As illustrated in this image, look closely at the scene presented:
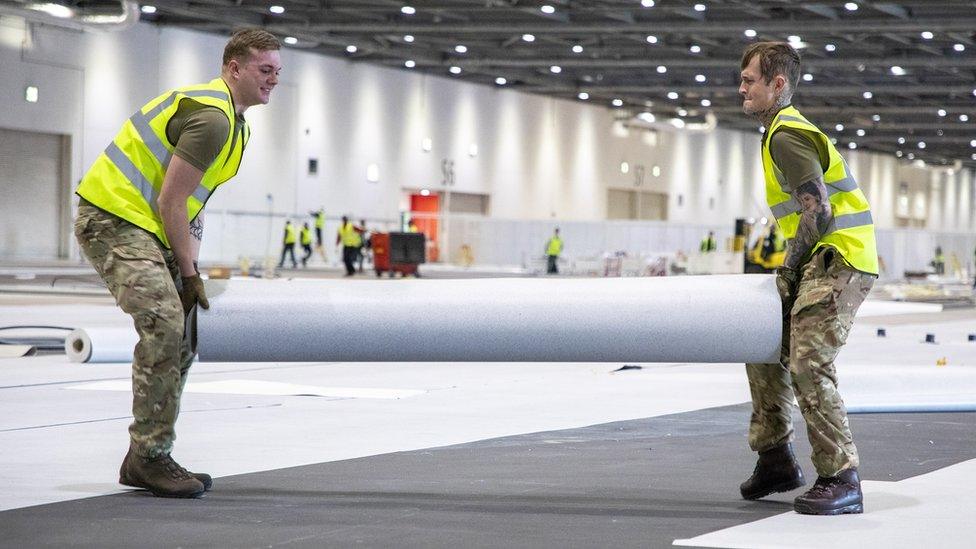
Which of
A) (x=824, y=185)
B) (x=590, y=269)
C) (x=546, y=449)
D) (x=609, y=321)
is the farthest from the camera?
(x=590, y=269)

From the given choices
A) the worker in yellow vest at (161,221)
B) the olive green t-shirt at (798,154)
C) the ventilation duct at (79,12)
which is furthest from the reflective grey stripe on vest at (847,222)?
the ventilation duct at (79,12)

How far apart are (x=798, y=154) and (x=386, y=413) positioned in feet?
12.1

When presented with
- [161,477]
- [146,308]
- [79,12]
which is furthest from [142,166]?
[79,12]

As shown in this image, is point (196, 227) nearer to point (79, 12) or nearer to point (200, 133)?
point (200, 133)

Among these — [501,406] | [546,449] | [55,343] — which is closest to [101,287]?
[55,343]

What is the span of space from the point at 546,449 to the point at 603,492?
129 centimetres

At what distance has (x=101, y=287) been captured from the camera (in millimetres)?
24406

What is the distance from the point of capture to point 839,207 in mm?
4992

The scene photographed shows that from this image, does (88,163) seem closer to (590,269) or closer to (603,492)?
(590,269)

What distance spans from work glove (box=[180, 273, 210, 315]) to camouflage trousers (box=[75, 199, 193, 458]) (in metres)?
0.06

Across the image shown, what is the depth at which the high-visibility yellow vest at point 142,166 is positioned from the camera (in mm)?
5098

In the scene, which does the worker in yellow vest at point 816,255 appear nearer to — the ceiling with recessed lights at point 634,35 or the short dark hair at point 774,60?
the short dark hair at point 774,60

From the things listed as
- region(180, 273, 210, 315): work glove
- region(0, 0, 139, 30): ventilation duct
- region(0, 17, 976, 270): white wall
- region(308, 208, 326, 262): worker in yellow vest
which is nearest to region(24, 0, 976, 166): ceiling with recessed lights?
region(0, 17, 976, 270): white wall

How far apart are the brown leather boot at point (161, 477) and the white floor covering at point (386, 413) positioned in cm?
15
